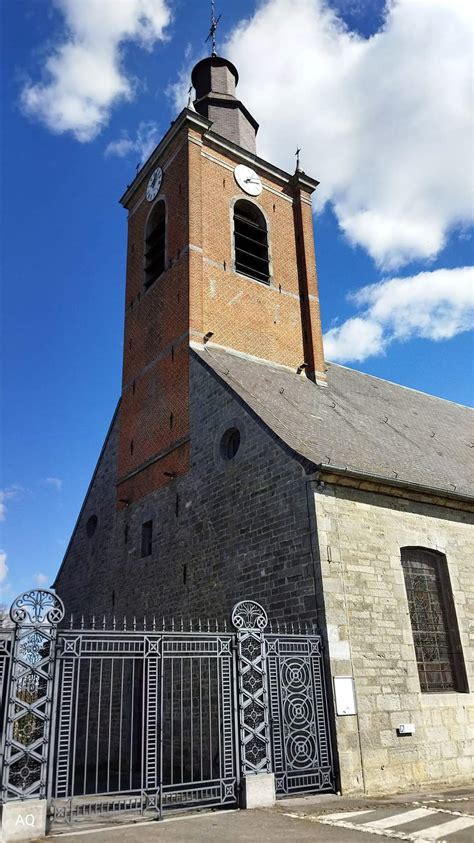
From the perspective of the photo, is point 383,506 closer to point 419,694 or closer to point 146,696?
point 419,694

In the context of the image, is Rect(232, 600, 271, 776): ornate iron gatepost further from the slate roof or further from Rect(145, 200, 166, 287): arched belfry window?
Rect(145, 200, 166, 287): arched belfry window

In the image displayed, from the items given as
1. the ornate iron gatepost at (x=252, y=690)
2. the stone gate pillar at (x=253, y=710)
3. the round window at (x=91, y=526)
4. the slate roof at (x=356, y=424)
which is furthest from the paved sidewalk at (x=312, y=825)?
the round window at (x=91, y=526)

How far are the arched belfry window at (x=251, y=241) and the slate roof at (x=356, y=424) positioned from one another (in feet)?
10.3

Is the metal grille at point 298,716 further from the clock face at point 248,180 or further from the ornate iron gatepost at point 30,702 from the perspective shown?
the clock face at point 248,180

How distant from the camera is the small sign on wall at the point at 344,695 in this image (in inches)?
336

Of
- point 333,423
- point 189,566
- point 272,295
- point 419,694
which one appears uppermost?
point 272,295

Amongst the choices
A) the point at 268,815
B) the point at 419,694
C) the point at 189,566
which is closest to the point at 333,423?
the point at 189,566

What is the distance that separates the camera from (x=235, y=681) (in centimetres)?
783

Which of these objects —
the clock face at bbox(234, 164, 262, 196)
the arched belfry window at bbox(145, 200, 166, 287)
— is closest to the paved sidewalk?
the arched belfry window at bbox(145, 200, 166, 287)

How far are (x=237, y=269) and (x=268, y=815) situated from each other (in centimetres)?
1296

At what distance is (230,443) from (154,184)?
9.82 m

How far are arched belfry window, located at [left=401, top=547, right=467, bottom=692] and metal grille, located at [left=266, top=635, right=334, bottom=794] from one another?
2502 millimetres

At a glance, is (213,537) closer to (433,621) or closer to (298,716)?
(298,716)

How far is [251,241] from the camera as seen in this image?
676 inches
